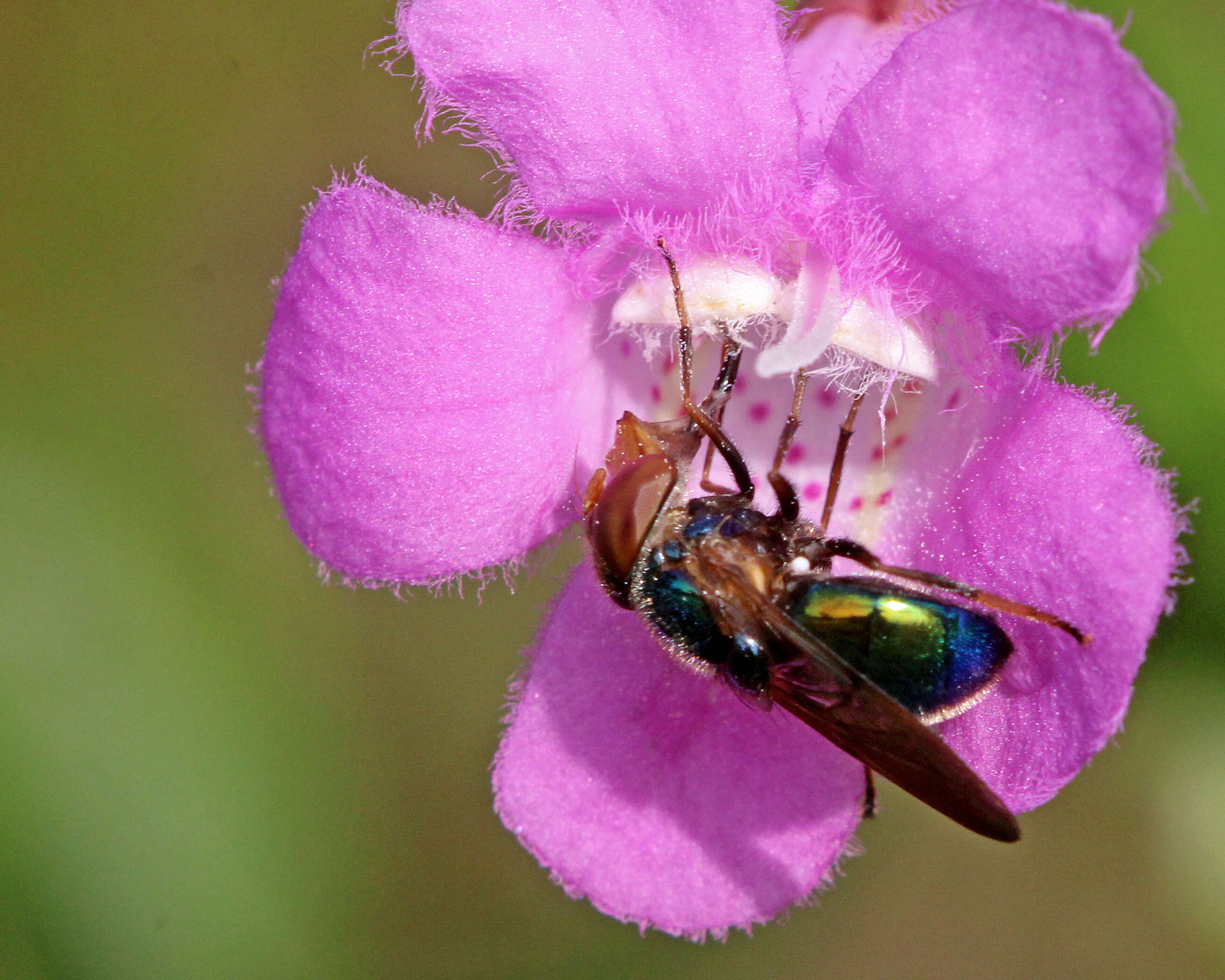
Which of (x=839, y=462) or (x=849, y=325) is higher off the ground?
(x=849, y=325)

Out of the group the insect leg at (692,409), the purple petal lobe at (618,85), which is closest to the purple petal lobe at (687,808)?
the insect leg at (692,409)

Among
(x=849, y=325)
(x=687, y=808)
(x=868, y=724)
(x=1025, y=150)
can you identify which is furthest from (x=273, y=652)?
(x=1025, y=150)

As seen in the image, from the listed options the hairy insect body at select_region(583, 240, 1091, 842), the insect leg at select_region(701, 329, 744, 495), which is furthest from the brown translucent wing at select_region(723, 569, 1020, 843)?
the insect leg at select_region(701, 329, 744, 495)

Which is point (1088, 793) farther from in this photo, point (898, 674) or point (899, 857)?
point (898, 674)

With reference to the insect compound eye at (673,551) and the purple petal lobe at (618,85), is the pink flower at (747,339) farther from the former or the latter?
the insect compound eye at (673,551)

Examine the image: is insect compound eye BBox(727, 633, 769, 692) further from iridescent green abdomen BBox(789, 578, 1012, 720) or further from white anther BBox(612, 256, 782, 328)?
white anther BBox(612, 256, 782, 328)

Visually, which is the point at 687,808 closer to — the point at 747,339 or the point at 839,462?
the point at 839,462

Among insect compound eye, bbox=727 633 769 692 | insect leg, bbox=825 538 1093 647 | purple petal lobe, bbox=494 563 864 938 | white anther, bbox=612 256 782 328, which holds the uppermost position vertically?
white anther, bbox=612 256 782 328
